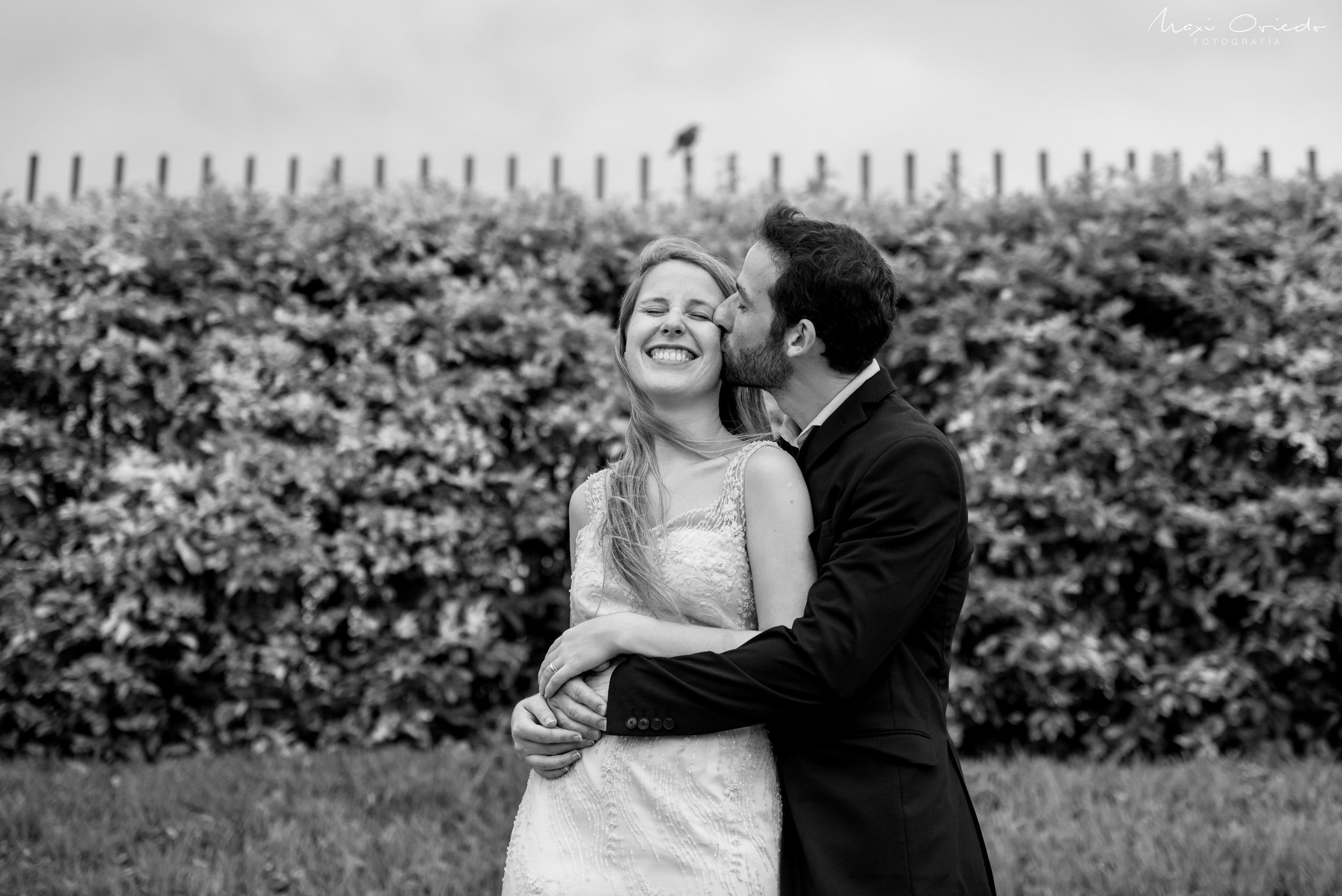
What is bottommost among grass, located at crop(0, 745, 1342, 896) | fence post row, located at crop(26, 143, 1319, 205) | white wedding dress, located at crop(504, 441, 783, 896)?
grass, located at crop(0, 745, 1342, 896)

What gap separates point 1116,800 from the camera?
4.52m

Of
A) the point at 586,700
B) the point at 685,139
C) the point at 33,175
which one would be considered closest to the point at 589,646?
the point at 586,700

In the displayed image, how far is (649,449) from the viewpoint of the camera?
109 inches

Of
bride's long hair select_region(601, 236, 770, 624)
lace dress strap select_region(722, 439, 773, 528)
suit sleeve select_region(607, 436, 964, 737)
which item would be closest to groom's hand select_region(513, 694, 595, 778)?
suit sleeve select_region(607, 436, 964, 737)

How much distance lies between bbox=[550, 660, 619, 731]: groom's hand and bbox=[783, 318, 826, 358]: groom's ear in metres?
0.81

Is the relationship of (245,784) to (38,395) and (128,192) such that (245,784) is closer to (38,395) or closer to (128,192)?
(38,395)

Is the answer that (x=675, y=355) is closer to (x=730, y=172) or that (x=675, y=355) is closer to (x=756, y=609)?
(x=756, y=609)

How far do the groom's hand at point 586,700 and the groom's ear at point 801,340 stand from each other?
808mm

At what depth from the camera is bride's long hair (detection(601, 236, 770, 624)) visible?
8.02 feet

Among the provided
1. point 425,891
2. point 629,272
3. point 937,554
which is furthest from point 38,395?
point 937,554

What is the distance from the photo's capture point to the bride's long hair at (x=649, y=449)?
2.44m

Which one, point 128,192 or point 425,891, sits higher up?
point 128,192

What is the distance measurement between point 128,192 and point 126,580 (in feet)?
7.50

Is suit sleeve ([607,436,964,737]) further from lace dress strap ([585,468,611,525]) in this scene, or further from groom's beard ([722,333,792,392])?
lace dress strap ([585,468,611,525])
